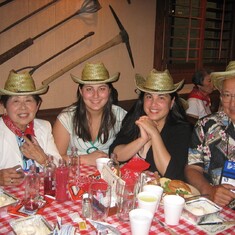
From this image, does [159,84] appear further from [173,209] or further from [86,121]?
[173,209]

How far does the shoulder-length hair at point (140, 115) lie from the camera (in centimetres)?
263

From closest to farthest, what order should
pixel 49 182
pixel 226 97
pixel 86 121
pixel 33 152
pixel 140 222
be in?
pixel 140 222, pixel 49 182, pixel 226 97, pixel 33 152, pixel 86 121

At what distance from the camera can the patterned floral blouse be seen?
7.20 ft

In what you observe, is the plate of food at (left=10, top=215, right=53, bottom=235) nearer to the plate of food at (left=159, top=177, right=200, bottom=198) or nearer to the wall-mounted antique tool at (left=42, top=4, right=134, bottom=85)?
the plate of food at (left=159, top=177, right=200, bottom=198)

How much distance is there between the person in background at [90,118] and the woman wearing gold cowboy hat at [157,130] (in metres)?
0.21

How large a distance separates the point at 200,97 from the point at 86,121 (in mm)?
2669

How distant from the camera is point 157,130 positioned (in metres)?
2.37

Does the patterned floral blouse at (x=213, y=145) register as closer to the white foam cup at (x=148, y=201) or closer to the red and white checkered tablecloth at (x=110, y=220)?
the red and white checkered tablecloth at (x=110, y=220)

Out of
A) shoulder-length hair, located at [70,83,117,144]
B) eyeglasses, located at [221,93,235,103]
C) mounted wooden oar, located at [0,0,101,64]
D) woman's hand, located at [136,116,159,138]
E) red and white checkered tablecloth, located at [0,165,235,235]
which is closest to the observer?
red and white checkered tablecloth, located at [0,165,235,235]

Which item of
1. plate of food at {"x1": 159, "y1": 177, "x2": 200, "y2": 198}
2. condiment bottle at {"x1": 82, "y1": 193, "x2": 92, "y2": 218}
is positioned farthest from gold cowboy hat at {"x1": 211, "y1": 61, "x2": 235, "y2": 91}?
condiment bottle at {"x1": 82, "y1": 193, "x2": 92, "y2": 218}

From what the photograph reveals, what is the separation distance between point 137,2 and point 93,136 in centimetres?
263

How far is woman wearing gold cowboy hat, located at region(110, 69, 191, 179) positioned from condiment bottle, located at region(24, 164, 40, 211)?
0.92 metres

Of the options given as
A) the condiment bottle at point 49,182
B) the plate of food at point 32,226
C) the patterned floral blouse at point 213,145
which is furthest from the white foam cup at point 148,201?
the patterned floral blouse at point 213,145

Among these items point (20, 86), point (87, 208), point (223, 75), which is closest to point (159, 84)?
point (223, 75)
